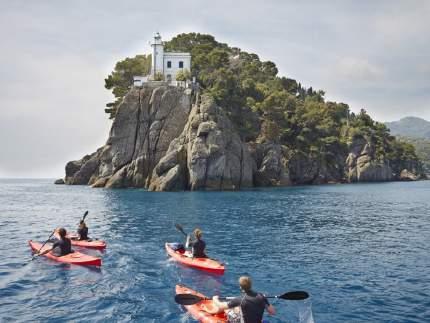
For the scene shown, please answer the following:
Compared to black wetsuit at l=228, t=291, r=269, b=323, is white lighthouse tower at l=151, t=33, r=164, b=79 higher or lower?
higher

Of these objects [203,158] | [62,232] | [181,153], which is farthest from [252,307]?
[181,153]

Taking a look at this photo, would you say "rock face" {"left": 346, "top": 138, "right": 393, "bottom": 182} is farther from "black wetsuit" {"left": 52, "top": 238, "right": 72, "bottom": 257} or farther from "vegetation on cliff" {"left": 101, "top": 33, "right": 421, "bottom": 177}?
"black wetsuit" {"left": 52, "top": 238, "right": 72, "bottom": 257}

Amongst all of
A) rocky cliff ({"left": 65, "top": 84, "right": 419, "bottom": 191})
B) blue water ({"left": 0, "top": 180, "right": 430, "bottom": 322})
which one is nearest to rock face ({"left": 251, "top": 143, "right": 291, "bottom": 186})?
rocky cliff ({"left": 65, "top": 84, "right": 419, "bottom": 191})

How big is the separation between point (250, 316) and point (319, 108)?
385ft

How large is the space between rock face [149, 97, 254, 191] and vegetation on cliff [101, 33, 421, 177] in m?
11.5

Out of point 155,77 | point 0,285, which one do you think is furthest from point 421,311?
point 155,77

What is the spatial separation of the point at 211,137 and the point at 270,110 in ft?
89.8

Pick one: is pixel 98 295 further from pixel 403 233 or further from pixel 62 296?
pixel 403 233

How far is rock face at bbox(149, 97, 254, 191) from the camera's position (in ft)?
244

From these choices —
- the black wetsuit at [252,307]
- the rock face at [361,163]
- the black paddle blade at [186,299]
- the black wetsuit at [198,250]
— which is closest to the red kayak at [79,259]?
the black wetsuit at [198,250]

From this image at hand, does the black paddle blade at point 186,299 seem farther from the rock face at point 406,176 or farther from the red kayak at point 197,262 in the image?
Answer: the rock face at point 406,176

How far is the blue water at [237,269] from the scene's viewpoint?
14.6 metres

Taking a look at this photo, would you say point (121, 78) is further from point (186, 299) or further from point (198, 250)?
point (186, 299)

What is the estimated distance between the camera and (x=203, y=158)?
74125mm
